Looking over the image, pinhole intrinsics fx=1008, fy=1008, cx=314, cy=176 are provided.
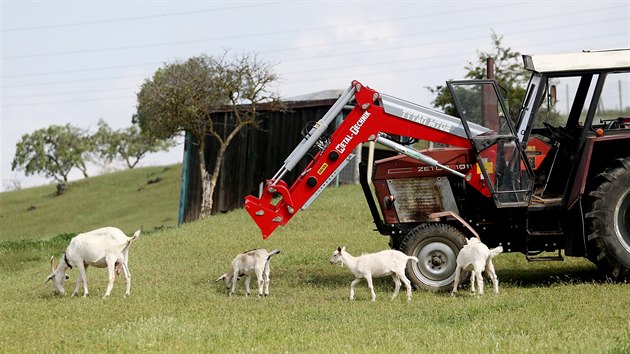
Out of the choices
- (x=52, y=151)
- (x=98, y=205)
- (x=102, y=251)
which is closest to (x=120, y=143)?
(x=52, y=151)

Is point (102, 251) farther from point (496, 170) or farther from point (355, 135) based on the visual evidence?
point (496, 170)

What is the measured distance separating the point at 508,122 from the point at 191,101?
21.2 m

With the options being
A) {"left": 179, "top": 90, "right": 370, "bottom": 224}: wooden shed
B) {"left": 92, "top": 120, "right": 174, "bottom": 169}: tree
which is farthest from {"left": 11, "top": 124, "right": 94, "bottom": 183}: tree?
{"left": 179, "top": 90, "right": 370, "bottom": 224}: wooden shed

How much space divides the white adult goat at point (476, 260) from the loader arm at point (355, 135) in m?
1.74

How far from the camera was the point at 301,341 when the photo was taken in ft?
38.4

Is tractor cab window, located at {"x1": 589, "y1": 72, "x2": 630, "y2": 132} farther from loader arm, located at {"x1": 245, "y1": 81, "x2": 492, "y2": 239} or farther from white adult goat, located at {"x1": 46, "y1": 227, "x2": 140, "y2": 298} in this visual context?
white adult goat, located at {"x1": 46, "y1": 227, "x2": 140, "y2": 298}

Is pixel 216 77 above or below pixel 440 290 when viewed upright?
above

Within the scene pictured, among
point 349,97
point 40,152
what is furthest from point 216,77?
point 40,152

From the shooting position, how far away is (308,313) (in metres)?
14.1

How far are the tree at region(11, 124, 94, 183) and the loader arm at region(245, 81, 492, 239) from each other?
70.3 m

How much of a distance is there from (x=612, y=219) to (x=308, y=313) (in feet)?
16.9

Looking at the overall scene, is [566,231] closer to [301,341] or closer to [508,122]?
[508,122]

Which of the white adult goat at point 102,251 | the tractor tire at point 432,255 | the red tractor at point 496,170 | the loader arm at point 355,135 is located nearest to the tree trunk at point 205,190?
the white adult goat at point 102,251

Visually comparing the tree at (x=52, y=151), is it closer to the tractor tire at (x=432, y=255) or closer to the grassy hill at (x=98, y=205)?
the grassy hill at (x=98, y=205)
